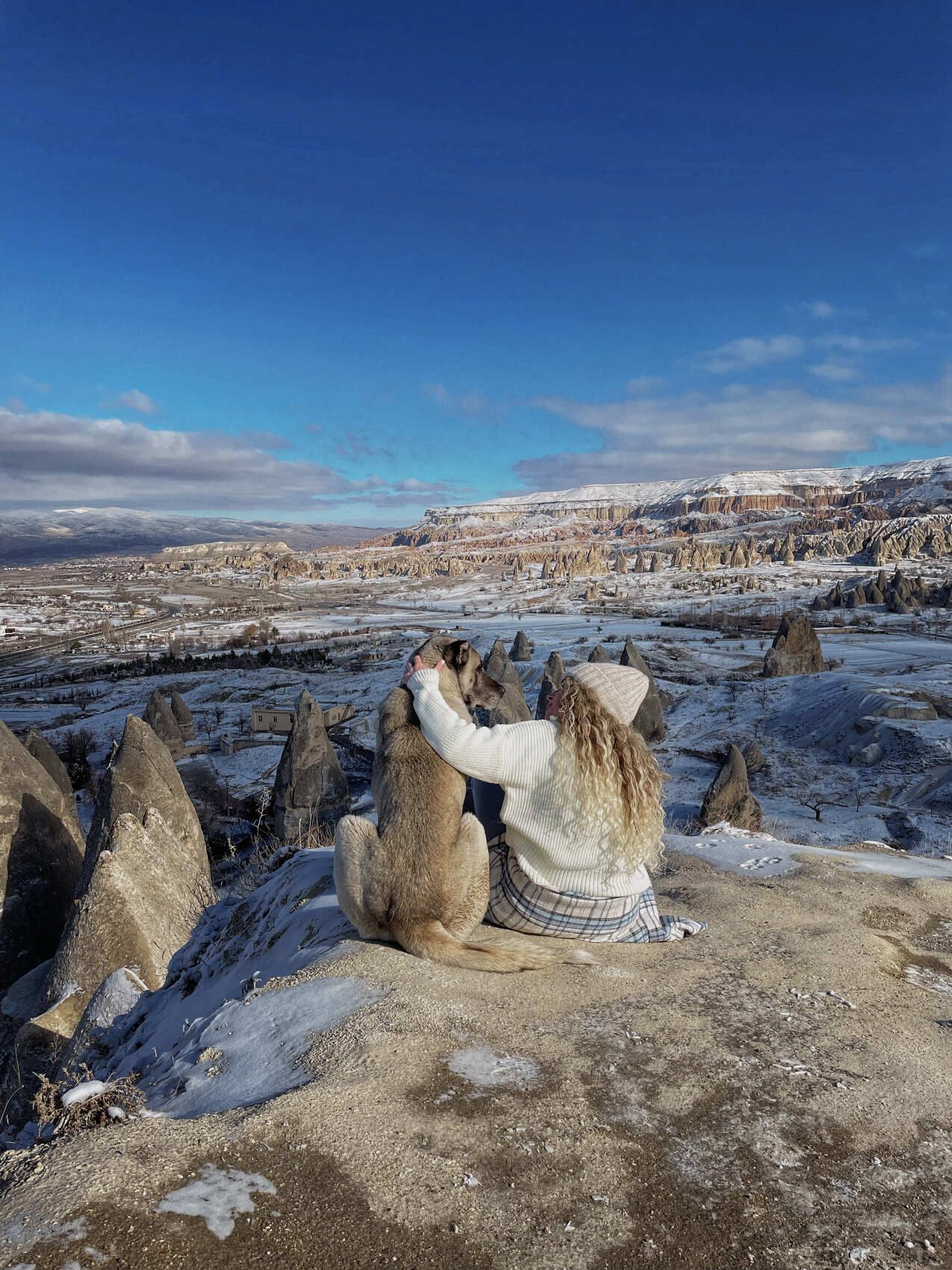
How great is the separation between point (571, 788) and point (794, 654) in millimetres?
32872

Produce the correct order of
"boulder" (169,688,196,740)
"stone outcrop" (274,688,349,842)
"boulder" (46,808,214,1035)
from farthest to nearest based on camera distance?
"boulder" (169,688,196,740) < "stone outcrop" (274,688,349,842) < "boulder" (46,808,214,1035)

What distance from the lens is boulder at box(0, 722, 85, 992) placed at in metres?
8.93

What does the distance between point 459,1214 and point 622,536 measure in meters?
171

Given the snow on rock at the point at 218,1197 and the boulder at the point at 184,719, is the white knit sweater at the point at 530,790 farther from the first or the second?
the boulder at the point at 184,719

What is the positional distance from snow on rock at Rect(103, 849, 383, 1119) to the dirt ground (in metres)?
0.20

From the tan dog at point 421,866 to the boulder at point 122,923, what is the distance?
142 inches

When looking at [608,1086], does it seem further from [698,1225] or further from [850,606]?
[850,606]

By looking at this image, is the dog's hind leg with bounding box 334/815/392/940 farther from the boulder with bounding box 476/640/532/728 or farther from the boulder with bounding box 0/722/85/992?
the boulder with bounding box 476/640/532/728

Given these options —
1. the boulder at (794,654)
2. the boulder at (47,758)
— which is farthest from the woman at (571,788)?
the boulder at (794,654)

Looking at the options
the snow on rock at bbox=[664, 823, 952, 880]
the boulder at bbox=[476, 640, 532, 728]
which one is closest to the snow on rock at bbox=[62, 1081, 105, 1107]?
the snow on rock at bbox=[664, 823, 952, 880]

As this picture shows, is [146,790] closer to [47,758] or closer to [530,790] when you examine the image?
[530,790]

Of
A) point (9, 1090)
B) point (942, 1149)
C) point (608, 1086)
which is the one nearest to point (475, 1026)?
point (608, 1086)

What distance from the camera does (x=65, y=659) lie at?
206ft

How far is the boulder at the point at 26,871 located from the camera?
893 cm
